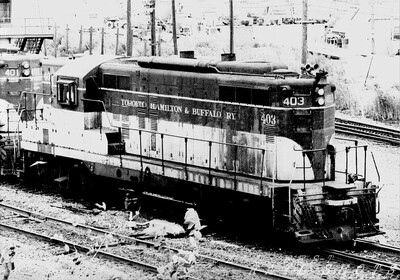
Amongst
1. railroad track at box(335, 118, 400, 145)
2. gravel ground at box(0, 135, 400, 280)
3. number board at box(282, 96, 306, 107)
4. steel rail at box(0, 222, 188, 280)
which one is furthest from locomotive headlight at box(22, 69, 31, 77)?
number board at box(282, 96, 306, 107)

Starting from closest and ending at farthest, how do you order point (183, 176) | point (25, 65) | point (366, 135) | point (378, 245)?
point (378, 245)
point (183, 176)
point (25, 65)
point (366, 135)

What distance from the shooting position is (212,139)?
14.8 meters

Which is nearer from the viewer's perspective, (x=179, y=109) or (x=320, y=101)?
(x=320, y=101)

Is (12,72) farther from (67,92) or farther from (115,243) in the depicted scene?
(115,243)

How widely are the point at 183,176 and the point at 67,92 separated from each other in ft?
14.4

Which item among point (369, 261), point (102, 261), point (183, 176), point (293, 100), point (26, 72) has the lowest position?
point (102, 261)

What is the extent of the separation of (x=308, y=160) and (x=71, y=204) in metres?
6.40

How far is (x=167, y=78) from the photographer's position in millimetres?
15633

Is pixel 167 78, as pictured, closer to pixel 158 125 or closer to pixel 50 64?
pixel 158 125

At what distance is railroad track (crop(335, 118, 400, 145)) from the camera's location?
24.9 m

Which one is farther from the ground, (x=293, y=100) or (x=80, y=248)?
(x=293, y=100)

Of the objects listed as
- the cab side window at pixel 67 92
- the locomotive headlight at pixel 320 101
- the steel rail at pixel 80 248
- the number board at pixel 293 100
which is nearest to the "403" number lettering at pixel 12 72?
the cab side window at pixel 67 92

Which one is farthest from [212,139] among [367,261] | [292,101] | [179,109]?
[367,261]

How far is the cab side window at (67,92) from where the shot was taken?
1742 cm
